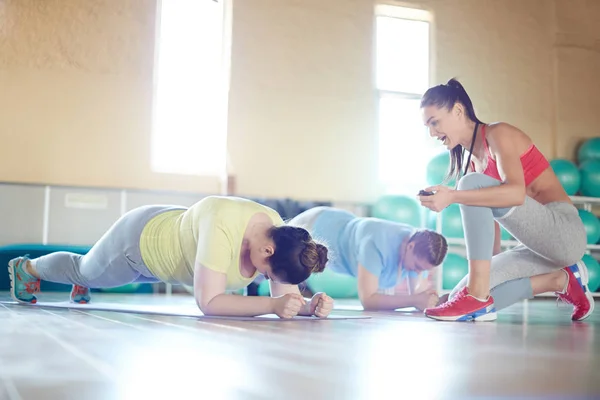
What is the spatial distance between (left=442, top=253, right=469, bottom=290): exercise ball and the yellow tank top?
3.51m

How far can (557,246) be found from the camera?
256 centimetres

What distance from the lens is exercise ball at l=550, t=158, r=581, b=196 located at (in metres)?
6.45

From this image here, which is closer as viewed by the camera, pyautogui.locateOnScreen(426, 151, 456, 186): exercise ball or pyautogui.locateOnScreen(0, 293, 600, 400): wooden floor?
pyautogui.locateOnScreen(0, 293, 600, 400): wooden floor

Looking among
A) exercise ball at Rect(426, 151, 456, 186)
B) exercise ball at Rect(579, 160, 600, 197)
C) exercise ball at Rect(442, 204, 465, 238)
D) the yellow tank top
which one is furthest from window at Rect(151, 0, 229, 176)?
the yellow tank top

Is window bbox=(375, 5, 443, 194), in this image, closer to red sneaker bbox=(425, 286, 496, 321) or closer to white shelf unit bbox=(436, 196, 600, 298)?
white shelf unit bbox=(436, 196, 600, 298)

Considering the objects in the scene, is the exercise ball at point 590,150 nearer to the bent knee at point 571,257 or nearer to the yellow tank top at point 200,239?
the bent knee at point 571,257

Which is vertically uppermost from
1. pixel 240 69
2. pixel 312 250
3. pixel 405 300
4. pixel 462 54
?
pixel 462 54

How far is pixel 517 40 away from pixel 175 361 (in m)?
7.08

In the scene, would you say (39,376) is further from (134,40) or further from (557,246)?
(134,40)

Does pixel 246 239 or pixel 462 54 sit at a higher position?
pixel 462 54

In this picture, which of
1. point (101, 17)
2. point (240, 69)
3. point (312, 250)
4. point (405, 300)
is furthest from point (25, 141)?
point (312, 250)

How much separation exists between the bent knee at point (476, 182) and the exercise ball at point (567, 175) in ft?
14.3

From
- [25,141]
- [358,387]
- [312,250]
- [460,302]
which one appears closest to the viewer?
[358,387]

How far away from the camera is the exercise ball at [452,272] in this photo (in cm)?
560
